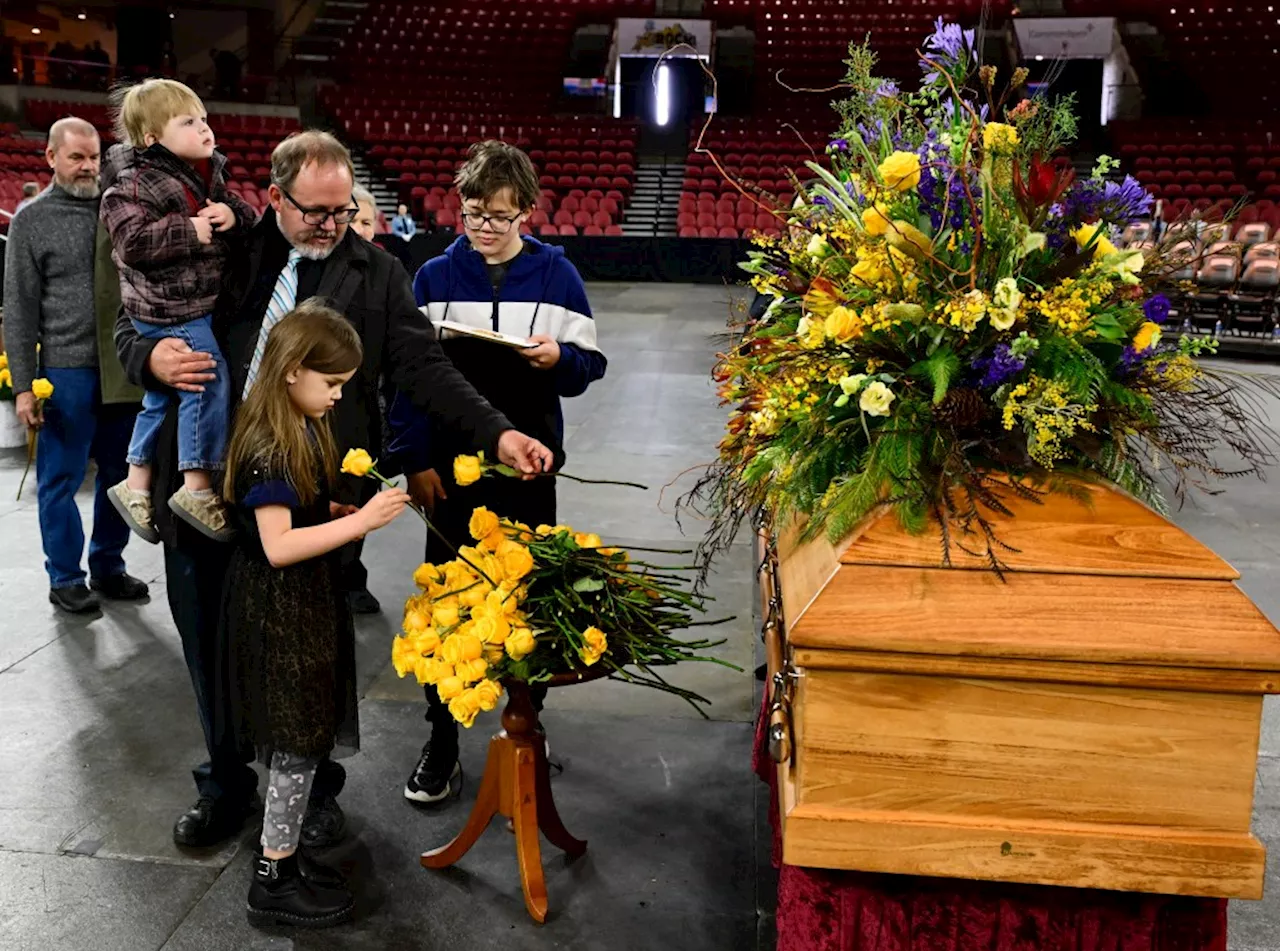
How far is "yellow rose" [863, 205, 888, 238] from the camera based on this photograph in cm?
157

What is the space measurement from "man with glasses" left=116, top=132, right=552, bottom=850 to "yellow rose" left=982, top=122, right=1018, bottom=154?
97 cm

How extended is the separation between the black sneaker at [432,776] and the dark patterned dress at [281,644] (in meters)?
0.50

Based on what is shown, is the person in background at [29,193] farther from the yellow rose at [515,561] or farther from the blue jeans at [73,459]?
the yellow rose at [515,561]

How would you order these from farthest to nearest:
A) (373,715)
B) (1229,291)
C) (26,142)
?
1. (26,142)
2. (1229,291)
3. (373,715)

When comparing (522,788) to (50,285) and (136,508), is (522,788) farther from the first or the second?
(50,285)

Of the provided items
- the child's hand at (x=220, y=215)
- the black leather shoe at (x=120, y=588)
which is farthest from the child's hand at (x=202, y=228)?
the black leather shoe at (x=120, y=588)

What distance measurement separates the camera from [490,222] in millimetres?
2371

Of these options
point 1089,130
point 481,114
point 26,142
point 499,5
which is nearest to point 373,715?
point 26,142

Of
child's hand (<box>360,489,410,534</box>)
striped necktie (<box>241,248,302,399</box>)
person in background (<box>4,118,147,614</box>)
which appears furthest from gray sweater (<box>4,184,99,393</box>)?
child's hand (<box>360,489,410,534</box>)

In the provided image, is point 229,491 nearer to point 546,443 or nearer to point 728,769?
point 546,443

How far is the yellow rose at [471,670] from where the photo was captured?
1.76 metres

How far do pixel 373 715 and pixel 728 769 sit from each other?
99cm

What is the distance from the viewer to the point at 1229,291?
10648mm

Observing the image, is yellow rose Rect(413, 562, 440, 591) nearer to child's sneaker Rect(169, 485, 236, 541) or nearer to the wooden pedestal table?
the wooden pedestal table
